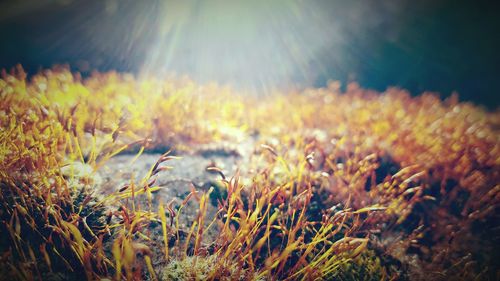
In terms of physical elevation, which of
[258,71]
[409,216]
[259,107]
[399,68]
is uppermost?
[399,68]

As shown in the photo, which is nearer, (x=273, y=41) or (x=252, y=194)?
(x=252, y=194)

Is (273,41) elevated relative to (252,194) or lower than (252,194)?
elevated

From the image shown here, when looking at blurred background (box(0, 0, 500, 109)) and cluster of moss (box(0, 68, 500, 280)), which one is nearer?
cluster of moss (box(0, 68, 500, 280))

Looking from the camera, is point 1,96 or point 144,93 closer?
point 1,96

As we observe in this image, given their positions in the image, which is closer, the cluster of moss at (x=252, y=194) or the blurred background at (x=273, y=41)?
the cluster of moss at (x=252, y=194)

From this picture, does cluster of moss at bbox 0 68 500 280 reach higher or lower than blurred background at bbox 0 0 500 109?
lower

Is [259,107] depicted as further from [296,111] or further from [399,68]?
[399,68]

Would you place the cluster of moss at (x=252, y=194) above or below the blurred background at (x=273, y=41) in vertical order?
below

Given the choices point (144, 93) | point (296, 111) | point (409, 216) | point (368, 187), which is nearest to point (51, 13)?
point (144, 93)
